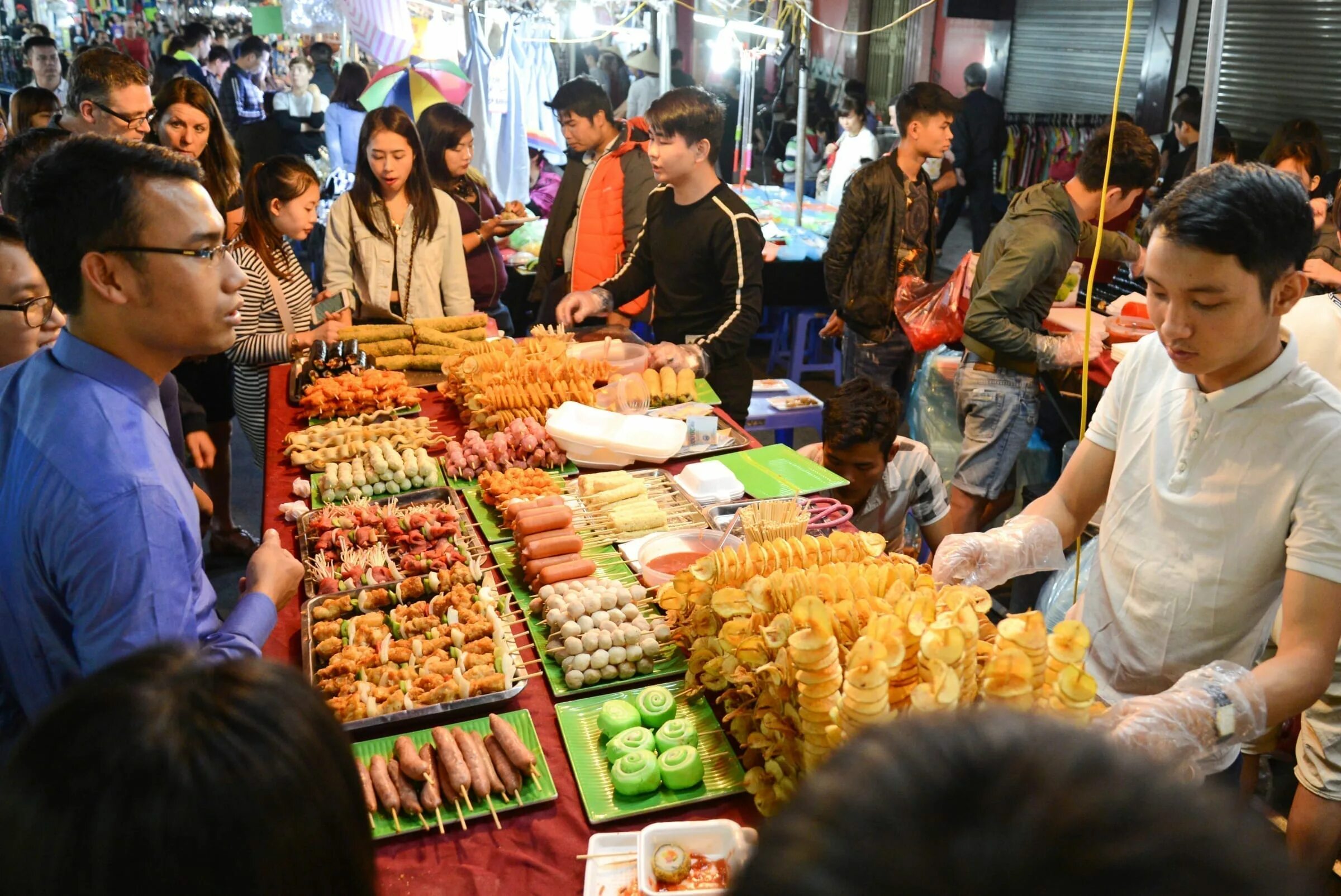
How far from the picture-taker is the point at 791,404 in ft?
19.8

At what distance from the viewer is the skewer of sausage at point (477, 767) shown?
211cm

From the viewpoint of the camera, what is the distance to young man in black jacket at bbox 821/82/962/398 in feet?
19.1

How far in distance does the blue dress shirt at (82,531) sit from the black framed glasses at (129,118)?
3.88 m

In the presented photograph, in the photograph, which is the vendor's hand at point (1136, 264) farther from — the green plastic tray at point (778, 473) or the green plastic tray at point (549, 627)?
the green plastic tray at point (549, 627)

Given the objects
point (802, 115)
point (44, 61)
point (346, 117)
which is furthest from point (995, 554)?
point (44, 61)

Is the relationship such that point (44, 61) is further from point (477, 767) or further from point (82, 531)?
point (477, 767)

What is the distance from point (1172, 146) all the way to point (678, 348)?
7.39 m

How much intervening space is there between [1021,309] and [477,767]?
3612 mm

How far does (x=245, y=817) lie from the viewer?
863 millimetres

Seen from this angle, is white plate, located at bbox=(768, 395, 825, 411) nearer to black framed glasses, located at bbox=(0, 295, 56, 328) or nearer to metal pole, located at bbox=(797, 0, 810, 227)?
metal pole, located at bbox=(797, 0, 810, 227)

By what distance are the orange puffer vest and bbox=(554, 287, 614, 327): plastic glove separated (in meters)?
0.81

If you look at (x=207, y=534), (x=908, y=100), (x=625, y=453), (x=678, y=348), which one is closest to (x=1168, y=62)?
(x=908, y=100)

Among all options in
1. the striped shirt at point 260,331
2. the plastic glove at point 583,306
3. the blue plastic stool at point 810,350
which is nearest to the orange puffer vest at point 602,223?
the plastic glove at point 583,306

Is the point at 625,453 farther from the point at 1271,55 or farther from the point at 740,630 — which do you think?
the point at 1271,55
